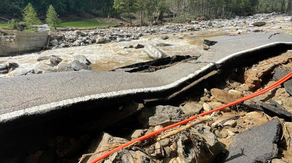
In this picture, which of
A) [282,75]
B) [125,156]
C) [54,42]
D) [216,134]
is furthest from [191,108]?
[54,42]

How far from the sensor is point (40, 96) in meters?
2.74

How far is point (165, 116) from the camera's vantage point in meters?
3.05

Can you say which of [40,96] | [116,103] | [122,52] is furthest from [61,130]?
[122,52]

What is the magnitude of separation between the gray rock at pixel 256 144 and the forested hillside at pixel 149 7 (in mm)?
32012

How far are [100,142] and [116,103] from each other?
0.70m

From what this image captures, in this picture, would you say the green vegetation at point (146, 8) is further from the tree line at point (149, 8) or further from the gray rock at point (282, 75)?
the gray rock at point (282, 75)

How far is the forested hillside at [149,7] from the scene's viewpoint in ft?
115

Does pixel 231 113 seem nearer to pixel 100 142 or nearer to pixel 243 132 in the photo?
pixel 243 132

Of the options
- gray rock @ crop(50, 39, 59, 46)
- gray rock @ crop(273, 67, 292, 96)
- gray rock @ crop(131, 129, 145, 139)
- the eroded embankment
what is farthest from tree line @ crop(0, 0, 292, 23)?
gray rock @ crop(131, 129, 145, 139)

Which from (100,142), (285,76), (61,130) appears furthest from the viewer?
(285,76)

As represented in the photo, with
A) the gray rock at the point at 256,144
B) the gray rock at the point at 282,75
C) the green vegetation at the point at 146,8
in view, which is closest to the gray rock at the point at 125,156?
the gray rock at the point at 256,144

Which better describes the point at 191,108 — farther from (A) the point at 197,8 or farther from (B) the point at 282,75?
(A) the point at 197,8

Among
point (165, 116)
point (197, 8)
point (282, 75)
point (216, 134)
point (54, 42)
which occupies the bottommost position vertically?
point (216, 134)

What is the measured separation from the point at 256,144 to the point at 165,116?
1.29 meters
